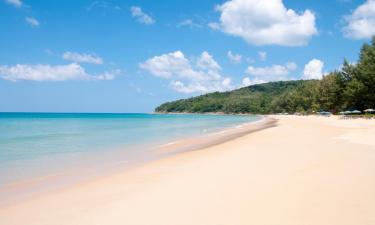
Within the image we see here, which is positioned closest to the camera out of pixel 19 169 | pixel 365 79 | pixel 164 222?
pixel 164 222

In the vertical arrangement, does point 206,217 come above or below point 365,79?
below

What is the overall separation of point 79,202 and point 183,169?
4.02m

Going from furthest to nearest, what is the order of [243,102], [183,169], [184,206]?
[243,102] < [183,169] < [184,206]

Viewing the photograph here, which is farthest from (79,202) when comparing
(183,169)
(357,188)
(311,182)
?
(357,188)

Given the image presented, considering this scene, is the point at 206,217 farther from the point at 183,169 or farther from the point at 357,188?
the point at 183,169

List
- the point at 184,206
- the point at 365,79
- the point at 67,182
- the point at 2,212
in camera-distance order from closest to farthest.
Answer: the point at 184,206 < the point at 2,212 < the point at 67,182 < the point at 365,79

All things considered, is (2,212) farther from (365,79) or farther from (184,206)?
(365,79)

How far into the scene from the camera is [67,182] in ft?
29.1

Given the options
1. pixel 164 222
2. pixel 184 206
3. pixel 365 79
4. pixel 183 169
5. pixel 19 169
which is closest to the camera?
pixel 164 222

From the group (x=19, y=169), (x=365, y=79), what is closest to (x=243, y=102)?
(x=365, y=79)

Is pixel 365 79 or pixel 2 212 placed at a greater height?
pixel 365 79

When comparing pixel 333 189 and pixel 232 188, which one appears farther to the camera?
pixel 232 188

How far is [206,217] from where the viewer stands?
202 inches

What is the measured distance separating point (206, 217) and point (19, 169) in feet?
28.1
